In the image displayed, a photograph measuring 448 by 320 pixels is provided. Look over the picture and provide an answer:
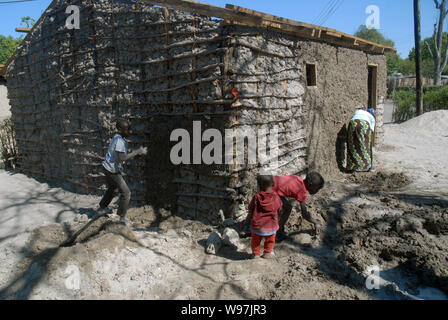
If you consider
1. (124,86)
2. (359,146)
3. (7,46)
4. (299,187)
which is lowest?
(299,187)

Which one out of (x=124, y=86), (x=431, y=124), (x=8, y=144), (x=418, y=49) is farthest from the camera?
(x=418, y=49)

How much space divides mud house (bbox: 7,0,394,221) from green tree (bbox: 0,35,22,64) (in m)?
33.7

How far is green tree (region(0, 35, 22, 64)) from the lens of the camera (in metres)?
32.9

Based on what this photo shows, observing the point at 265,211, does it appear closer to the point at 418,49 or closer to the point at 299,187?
the point at 299,187

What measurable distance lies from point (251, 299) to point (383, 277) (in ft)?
4.73

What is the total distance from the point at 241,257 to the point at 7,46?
4568cm

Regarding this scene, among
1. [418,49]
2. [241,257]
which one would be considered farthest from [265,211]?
[418,49]

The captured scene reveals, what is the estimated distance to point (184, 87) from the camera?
4.39 m

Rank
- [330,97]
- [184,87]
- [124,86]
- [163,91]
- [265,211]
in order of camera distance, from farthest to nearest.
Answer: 1. [330,97]
2. [124,86]
3. [163,91]
4. [184,87]
5. [265,211]

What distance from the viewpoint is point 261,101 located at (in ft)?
14.2

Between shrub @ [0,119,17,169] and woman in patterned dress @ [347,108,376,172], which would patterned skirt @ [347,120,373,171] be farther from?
shrub @ [0,119,17,169]

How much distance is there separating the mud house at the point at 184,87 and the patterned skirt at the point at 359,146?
0.33 meters

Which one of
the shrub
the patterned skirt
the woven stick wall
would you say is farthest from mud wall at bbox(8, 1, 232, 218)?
the patterned skirt
